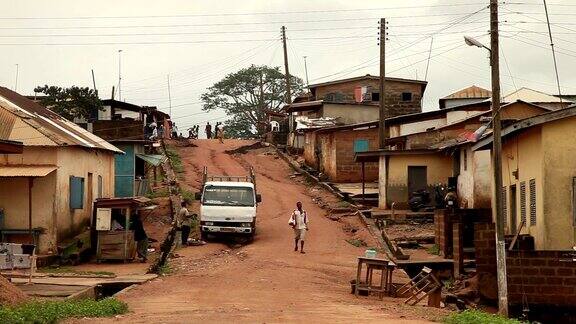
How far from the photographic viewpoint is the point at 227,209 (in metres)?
35.1

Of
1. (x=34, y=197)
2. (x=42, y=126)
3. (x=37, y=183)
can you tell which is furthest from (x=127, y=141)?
(x=34, y=197)

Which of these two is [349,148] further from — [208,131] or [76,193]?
[208,131]

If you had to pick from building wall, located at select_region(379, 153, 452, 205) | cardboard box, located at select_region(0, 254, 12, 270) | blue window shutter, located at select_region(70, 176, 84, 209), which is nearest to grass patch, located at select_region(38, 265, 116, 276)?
blue window shutter, located at select_region(70, 176, 84, 209)

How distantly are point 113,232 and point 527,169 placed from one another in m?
13.3

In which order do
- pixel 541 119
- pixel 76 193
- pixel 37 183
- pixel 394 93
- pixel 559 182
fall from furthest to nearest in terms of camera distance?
pixel 394 93 → pixel 76 193 → pixel 37 183 → pixel 559 182 → pixel 541 119

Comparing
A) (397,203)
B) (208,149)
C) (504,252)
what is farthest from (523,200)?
(208,149)

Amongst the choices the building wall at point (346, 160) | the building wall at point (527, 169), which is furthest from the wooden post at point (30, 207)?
the building wall at point (346, 160)

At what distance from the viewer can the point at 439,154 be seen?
42.5 meters

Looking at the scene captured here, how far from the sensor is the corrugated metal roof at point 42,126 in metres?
31.8

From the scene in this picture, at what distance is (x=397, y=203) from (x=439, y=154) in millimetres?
2888

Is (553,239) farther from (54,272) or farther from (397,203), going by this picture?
(397,203)

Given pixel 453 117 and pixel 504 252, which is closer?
pixel 504 252

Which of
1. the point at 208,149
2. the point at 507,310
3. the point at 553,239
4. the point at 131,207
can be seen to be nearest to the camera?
the point at 507,310

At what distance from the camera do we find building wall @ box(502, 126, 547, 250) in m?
25.2
